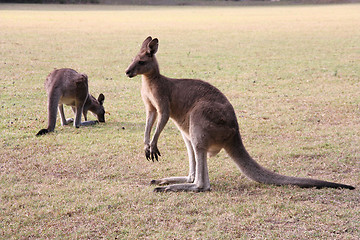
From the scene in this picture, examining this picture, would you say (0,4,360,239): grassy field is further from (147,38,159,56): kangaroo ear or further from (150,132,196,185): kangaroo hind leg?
(147,38,159,56): kangaroo ear

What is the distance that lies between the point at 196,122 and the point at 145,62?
786 mm

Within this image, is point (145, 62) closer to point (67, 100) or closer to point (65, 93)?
point (65, 93)

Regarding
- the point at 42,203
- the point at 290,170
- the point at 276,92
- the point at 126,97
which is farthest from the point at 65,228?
the point at 276,92

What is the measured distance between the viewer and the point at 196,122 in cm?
379

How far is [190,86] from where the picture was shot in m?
4.11

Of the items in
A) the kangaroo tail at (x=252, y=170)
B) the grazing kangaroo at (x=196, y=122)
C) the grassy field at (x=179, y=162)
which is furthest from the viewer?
the kangaroo tail at (x=252, y=170)

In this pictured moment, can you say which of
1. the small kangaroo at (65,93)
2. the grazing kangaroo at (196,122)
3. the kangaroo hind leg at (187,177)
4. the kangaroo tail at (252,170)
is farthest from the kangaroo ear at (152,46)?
the small kangaroo at (65,93)

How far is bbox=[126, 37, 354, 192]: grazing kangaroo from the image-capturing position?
377 centimetres

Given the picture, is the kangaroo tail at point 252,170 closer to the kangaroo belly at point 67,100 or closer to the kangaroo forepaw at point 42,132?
the kangaroo forepaw at point 42,132

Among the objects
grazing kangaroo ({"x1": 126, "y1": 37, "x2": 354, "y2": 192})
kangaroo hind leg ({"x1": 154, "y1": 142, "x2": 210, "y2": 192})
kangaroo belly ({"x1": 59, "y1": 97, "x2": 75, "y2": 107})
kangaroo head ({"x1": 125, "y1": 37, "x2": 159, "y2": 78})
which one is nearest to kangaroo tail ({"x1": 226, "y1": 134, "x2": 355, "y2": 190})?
grazing kangaroo ({"x1": 126, "y1": 37, "x2": 354, "y2": 192})

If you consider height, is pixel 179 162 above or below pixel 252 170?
below

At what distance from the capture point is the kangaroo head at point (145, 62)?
13.3 feet

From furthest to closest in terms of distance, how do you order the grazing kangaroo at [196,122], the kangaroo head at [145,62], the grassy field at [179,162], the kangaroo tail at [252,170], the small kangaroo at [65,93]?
the small kangaroo at [65,93] → the kangaroo head at [145,62] → the kangaroo tail at [252,170] → the grazing kangaroo at [196,122] → the grassy field at [179,162]

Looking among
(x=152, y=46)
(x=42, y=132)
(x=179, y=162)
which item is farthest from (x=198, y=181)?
(x=42, y=132)
